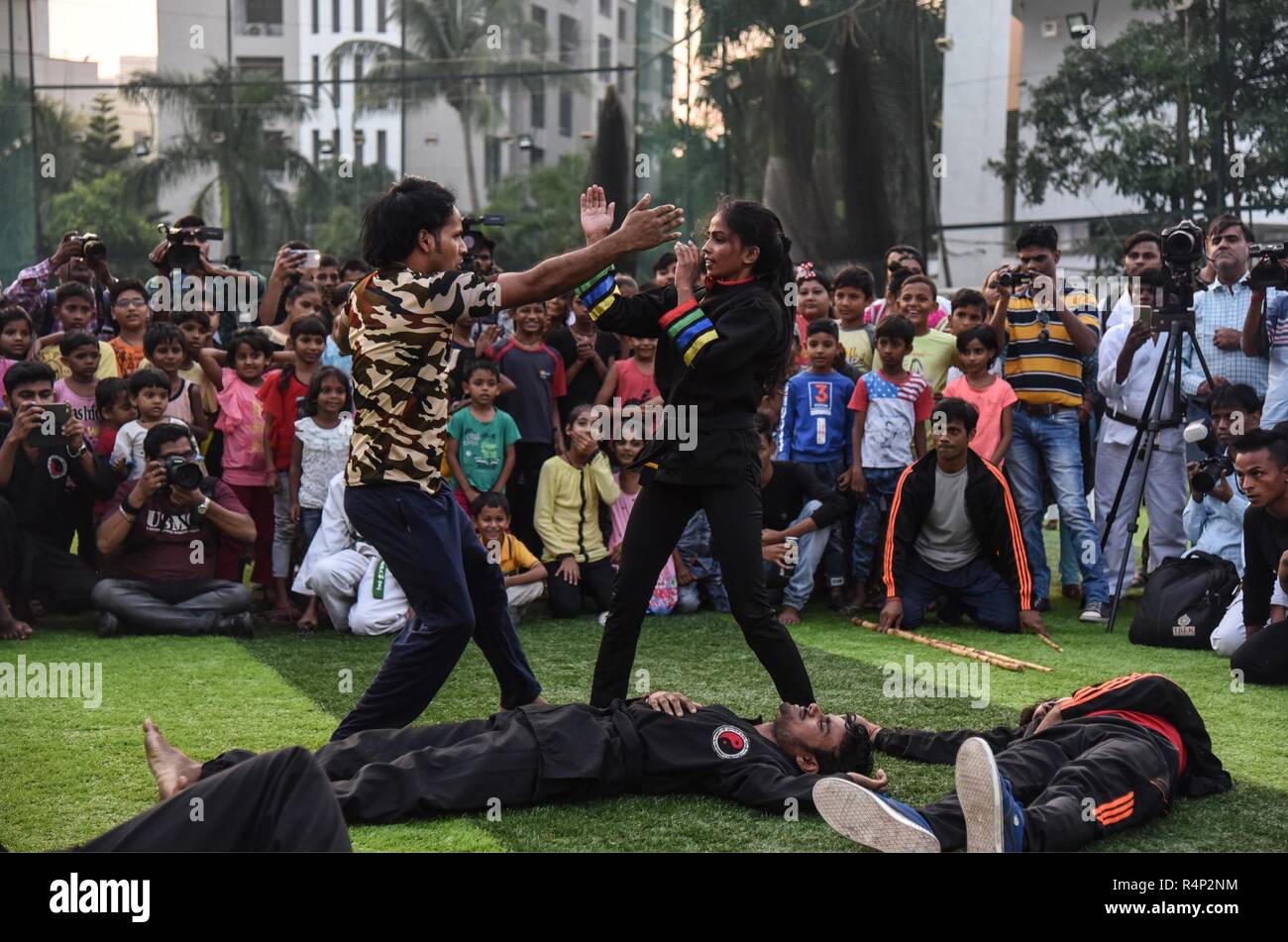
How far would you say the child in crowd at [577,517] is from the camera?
755 cm

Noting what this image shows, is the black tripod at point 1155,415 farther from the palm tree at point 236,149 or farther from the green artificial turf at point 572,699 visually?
the palm tree at point 236,149

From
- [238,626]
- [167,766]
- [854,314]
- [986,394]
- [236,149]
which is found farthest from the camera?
[236,149]

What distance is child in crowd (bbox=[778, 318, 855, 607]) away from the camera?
25.6ft

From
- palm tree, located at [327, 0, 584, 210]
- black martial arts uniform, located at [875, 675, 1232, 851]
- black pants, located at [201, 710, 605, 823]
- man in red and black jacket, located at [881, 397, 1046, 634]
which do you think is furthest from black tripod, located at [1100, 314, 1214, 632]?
palm tree, located at [327, 0, 584, 210]

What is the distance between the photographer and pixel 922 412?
7.72 metres

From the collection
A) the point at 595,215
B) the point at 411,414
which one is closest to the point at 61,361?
the point at 411,414

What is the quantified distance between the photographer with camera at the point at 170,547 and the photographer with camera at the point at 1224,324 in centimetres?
493

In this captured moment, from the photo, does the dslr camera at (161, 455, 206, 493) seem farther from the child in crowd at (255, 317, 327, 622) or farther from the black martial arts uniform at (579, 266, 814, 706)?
the black martial arts uniform at (579, 266, 814, 706)

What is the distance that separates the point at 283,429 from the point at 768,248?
3.74 m

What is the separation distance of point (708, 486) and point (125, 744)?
211 cm

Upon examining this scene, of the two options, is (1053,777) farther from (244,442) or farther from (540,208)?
(540,208)

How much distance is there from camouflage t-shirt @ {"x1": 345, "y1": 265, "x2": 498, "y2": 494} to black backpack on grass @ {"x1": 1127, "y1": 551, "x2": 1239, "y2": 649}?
3991mm

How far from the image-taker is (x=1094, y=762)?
13.0 ft

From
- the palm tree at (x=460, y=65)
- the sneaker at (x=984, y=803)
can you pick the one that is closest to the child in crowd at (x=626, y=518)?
the sneaker at (x=984, y=803)
